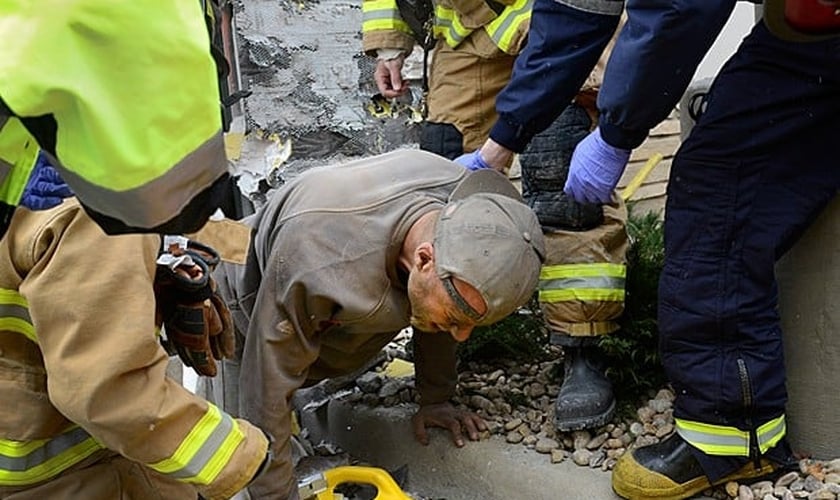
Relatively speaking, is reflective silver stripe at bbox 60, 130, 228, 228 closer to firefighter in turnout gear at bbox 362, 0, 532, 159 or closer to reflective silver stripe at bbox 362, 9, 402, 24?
firefighter in turnout gear at bbox 362, 0, 532, 159

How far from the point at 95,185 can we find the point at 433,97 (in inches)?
92.1

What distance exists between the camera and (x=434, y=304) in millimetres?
2338

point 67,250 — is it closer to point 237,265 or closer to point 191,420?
point 191,420

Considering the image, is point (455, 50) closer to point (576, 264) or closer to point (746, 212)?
point (576, 264)

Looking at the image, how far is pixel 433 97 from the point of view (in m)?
3.41

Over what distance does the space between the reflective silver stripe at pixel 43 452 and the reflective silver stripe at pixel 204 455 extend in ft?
0.80

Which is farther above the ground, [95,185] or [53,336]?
[95,185]

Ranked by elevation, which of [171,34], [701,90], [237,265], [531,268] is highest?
[171,34]

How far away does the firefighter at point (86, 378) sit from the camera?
160cm

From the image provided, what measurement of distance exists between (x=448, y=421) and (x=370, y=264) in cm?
78

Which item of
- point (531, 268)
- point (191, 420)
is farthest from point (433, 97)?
point (191, 420)

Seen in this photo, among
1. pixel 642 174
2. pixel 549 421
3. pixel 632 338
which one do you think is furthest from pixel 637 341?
pixel 642 174

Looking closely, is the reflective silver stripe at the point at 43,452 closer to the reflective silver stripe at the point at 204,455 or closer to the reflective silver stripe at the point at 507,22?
the reflective silver stripe at the point at 204,455

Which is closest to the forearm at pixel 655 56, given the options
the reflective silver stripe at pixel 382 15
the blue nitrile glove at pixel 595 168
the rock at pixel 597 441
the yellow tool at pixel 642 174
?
the blue nitrile glove at pixel 595 168
